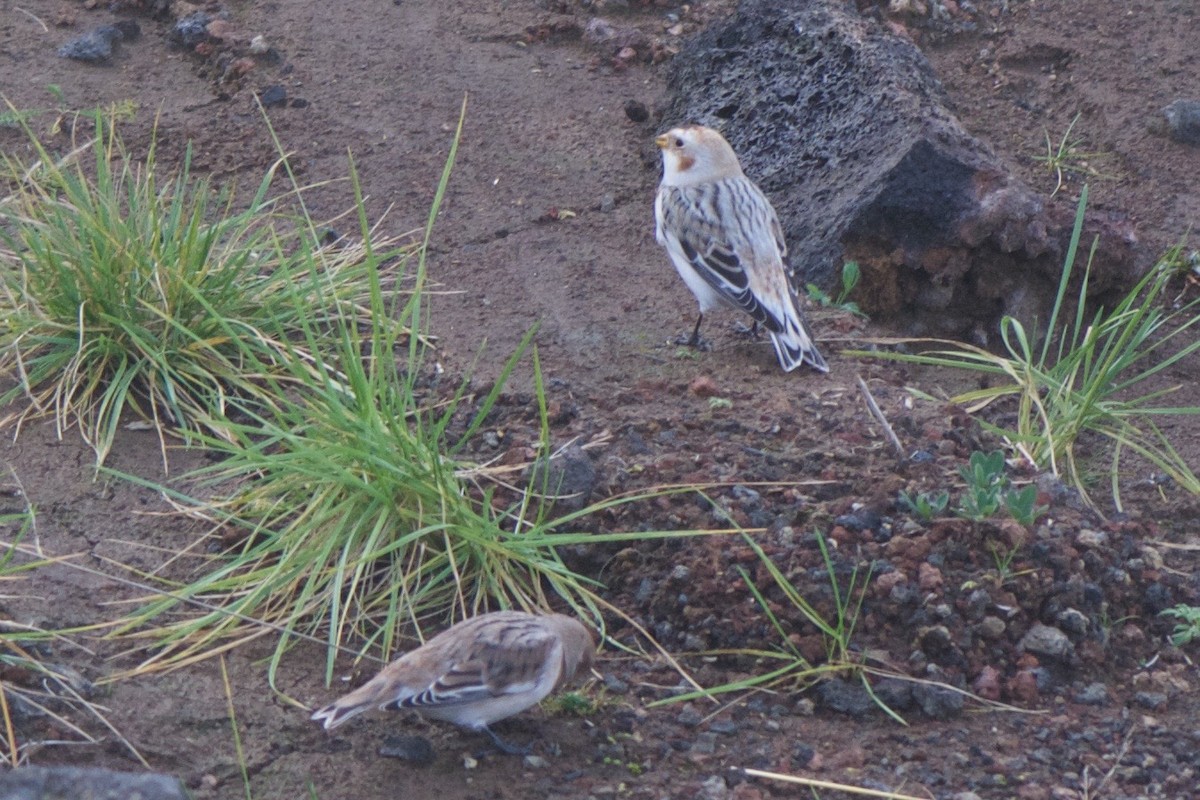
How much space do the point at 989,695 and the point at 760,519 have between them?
838mm

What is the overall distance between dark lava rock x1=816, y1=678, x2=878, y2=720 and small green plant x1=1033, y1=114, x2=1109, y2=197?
162 inches

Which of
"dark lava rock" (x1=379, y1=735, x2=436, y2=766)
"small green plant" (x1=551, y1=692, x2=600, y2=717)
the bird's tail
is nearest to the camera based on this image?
"dark lava rock" (x1=379, y1=735, x2=436, y2=766)

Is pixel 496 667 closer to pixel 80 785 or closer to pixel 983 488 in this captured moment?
pixel 80 785

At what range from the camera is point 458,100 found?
7.49 meters

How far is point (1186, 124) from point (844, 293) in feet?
8.89

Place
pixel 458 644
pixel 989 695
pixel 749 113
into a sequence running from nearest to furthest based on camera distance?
pixel 458 644 → pixel 989 695 → pixel 749 113

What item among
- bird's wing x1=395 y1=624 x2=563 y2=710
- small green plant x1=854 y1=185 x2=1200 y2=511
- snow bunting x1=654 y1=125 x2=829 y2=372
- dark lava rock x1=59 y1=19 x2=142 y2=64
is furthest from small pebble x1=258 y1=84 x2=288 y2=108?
bird's wing x1=395 y1=624 x2=563 y2=710

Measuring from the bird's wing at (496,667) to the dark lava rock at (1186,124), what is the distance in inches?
216

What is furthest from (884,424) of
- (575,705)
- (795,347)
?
(575,705)

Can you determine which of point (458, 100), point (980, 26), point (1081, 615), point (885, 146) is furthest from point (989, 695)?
point (980, 26)

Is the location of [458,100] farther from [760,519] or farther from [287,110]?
[760,519]

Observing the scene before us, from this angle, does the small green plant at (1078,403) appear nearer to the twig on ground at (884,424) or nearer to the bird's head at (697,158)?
the twig on ground at (884,424)

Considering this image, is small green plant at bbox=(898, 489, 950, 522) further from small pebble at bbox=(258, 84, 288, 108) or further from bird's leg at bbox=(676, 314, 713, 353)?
small pebble at bbox=(258, 84, 288, 108)

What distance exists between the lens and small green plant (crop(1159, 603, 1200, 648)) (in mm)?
4098
